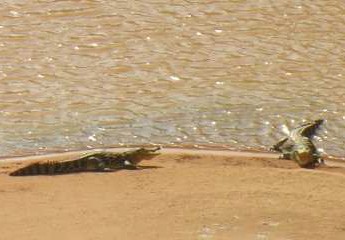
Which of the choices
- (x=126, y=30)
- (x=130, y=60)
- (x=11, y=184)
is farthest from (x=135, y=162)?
(x=126, y=30)

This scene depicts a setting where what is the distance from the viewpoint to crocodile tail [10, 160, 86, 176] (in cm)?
775

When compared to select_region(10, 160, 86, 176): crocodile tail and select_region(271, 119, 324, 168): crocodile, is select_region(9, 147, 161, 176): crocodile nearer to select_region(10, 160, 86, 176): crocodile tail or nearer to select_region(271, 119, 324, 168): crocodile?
select_region(10, 160, 86, 176): crocodile tail

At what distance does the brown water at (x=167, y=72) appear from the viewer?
28.5 ft

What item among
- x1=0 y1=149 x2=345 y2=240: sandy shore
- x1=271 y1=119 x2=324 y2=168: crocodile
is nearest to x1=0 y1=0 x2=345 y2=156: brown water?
x1=271 y1=119 x2=324 y2=168: crocodile

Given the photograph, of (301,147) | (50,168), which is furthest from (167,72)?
(50,168)

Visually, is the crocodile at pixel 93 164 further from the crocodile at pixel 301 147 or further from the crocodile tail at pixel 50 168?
the crocodile at pixel 301 147

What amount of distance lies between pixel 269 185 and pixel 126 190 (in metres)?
0.97

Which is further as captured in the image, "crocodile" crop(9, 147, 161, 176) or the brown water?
the brown water

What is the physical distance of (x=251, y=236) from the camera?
20.9ft

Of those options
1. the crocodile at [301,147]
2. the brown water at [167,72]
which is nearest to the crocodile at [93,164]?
the brown water at [167,72]

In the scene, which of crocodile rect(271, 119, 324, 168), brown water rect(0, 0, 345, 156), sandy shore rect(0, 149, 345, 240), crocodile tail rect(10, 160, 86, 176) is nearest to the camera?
sandy shore rect(0, 149, 345, 240)

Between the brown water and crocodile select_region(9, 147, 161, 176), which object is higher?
the brown water

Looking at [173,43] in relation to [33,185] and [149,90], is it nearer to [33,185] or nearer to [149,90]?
[149,90]

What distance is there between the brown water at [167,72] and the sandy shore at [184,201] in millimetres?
511
